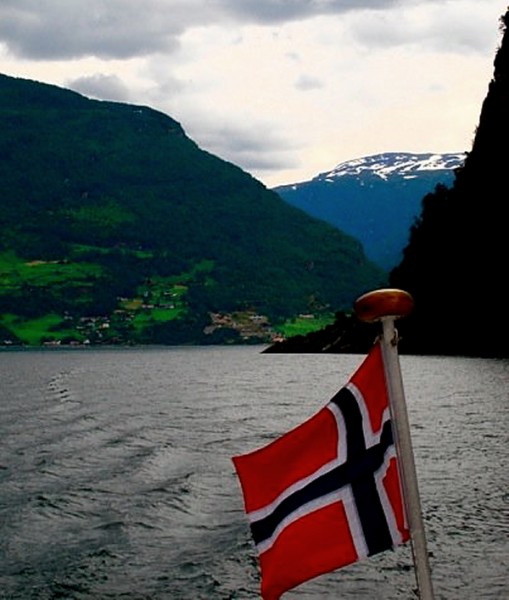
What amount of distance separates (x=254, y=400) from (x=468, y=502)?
4158cm

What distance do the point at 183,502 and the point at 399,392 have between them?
23303mm

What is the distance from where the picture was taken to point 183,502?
1162 inches

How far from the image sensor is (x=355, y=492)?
7.50 meters

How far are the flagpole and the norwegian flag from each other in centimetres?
35

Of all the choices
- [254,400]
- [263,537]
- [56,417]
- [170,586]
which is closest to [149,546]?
[170,586]

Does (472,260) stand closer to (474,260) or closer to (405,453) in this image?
(474,260)

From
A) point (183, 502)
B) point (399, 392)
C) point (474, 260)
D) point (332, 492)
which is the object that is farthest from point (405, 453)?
point (474, 260)

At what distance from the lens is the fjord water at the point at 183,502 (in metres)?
20.6

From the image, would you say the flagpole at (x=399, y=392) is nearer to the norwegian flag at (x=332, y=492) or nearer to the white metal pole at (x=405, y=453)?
the white metal pole at (x=405, y=453)

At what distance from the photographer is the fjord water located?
20562 mm

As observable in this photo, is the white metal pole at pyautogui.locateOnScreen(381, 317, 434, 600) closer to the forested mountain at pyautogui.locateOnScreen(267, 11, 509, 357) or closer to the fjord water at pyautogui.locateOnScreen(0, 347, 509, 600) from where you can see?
the fjord water at pyautogui.locateOnScreen(0, 347, 509, 600)

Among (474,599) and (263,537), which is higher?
(263,537)

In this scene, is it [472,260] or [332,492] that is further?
[472,260]

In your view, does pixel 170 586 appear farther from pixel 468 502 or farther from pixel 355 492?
pixel 355 492
